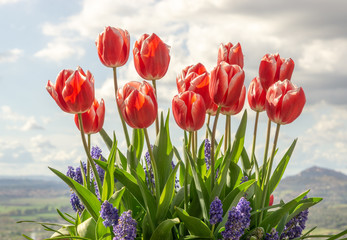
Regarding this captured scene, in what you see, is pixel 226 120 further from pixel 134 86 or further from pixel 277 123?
pixel 134 86

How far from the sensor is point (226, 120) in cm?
236

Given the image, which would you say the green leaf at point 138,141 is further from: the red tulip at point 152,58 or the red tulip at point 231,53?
the red tulip at point 231,53

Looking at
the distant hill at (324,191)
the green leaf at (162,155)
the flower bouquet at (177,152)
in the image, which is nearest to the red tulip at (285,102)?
the flower bouquet at (177,152)

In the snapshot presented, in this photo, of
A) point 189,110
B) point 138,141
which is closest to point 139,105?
point 189,110

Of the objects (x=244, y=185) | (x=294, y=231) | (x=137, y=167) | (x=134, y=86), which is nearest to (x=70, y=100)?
(x=134, y=86)

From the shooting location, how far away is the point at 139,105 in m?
1.80

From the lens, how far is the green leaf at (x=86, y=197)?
2.01 metres

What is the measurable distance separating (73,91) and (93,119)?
1.16ft

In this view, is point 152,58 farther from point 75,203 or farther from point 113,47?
point 75,203

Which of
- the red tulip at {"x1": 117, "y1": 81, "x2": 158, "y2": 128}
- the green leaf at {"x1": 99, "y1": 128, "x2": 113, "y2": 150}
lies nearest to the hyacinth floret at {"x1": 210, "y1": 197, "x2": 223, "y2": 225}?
the red tulip at {"x1": 117, "y1": 81, "x2": 158, "y2": 128}

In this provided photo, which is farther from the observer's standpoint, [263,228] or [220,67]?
[263,228]

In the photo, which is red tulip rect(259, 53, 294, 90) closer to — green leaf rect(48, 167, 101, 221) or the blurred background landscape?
green leaf rect(48, 167, 101, 221)

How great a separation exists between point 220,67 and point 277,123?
0.39 metres

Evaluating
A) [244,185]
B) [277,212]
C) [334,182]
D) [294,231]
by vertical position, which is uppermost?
[244,185]
